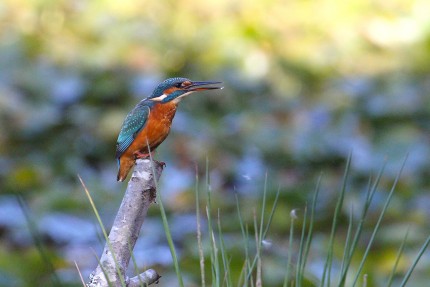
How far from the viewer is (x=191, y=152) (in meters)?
2.09

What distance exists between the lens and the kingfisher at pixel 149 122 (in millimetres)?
917

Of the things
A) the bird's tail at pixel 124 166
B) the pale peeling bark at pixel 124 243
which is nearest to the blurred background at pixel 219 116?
the bird's tail at pixel 124 166

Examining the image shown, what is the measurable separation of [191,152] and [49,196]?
1.20 ft

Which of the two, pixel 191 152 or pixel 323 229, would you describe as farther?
pixel 191 152

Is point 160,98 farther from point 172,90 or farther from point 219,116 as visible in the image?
point 219,116

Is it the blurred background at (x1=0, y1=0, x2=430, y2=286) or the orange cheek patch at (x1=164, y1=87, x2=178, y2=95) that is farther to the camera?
the blurred background at (x1=0, y1=0, x2=430, y2=286)

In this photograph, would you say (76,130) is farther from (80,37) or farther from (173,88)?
(173,88)

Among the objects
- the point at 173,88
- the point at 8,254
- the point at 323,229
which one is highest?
the point at 173,88

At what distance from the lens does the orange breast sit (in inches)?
35.7

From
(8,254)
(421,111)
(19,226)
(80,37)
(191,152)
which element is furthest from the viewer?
(80,37)

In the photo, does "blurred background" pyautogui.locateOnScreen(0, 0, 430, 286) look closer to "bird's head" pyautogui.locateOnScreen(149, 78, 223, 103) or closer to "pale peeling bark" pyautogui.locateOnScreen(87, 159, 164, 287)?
"bird's head" pyautogui.locateOnScreen(149, 78, 223, 103)

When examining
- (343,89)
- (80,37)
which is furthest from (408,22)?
(80,37)

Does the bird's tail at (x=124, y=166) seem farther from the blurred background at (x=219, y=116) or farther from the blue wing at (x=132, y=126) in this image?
the blurred background at (x=219, y=116)

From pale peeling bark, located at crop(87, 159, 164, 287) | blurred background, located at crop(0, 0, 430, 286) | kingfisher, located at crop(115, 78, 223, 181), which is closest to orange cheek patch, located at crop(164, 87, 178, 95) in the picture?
kingfisher, located at crop(115, 78, 223, 181)
